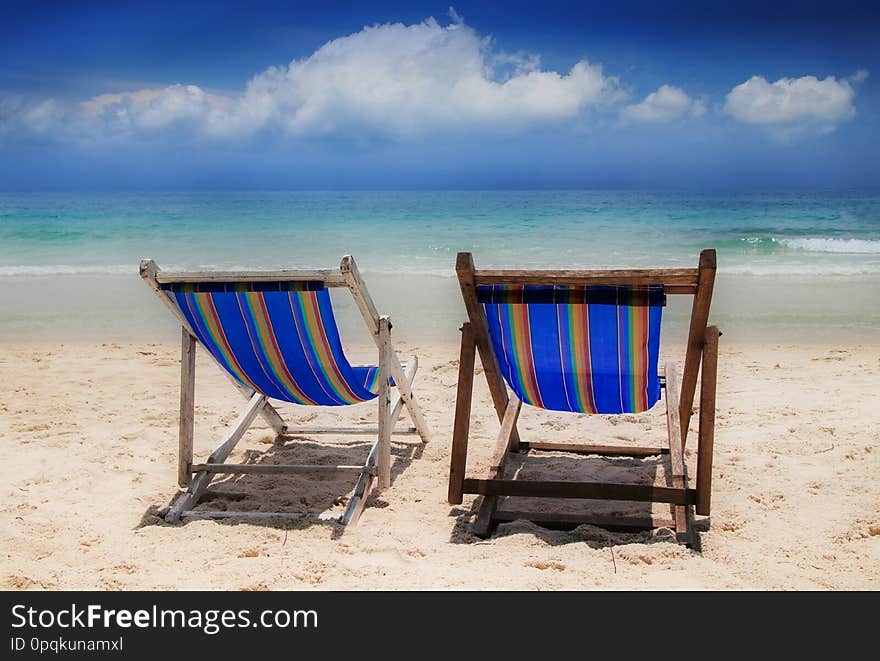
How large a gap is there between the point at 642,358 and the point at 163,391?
310 centimetres

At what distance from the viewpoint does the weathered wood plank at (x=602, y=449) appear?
3.71 meters

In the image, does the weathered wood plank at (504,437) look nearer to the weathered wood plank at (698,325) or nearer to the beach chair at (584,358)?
the beach chair at (584,358)

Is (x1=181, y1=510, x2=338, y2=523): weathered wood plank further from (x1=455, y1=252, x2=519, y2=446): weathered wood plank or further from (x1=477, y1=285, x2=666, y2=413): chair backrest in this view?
(x1=477, y1=285, x2=666, y2=413): chair backrest

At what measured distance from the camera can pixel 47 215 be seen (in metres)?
26.7

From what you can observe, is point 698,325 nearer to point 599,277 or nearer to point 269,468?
point 599,277

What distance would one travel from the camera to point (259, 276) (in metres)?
2.92

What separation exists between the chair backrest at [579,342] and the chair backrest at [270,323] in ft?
1.97

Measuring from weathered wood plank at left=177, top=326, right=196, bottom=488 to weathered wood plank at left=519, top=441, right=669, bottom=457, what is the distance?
1.53 meters

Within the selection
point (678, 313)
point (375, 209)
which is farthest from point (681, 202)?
point (678, 313)

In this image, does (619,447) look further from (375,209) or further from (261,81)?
(261,81)

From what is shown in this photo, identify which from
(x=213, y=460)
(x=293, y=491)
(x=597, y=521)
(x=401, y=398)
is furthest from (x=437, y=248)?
(x=597, y=521)

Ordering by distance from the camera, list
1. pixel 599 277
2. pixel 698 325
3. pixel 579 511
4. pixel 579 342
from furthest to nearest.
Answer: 1. pixel 579 511
2. pixel 579 342
3. pixel 698 325
4. pixel 599 277

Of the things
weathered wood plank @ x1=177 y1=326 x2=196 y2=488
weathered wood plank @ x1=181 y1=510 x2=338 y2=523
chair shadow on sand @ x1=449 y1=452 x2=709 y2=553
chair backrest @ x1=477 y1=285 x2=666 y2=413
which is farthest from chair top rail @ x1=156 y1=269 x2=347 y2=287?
chair shadow on sand @ x1=449 y1=452 x2=709 y2=553

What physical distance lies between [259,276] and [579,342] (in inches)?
45.8
